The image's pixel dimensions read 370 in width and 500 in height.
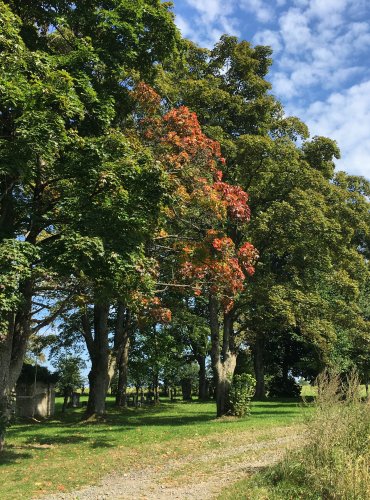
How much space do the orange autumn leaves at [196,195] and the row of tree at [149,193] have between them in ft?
0.18

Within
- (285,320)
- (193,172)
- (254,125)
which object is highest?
(254,125)

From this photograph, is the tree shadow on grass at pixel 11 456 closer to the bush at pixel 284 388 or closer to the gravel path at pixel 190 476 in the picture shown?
the gravel path at pixel 190 476

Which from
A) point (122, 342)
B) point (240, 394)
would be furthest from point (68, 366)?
point (240, 394)

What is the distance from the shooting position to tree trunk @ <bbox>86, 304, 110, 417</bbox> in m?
A: 20.5

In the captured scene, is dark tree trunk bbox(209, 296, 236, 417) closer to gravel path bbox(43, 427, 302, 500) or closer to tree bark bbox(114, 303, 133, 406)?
tree bark bbox(114, 303, 133, 406)

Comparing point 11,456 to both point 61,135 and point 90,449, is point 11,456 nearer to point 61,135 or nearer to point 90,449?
point 90,449

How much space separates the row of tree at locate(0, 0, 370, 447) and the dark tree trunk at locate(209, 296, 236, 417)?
67 millimetres

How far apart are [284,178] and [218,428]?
9.92 meters

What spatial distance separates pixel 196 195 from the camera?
15094 millimetres

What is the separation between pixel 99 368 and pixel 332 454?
1533cm

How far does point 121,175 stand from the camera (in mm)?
10508

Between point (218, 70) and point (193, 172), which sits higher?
point (218, 70)

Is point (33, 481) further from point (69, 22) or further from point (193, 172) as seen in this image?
point (69, 22)

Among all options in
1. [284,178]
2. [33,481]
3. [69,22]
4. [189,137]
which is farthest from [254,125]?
[33,481]
